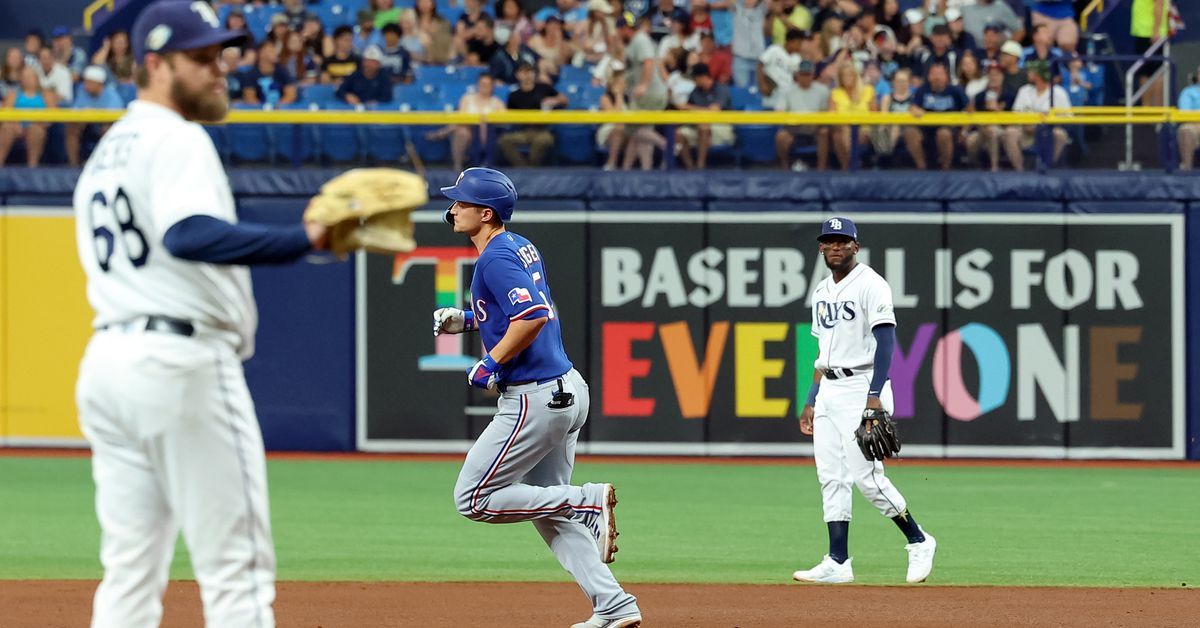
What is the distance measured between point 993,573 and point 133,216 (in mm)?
5831

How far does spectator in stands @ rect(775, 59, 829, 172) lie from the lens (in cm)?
1507

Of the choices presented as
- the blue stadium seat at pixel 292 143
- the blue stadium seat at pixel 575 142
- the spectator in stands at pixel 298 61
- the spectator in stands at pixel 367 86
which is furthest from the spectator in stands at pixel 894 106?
the spectator in stands at pixel 298 61

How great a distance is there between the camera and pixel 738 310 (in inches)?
597

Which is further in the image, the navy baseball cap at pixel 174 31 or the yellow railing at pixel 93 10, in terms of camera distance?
the yellow railing at pixel 93 10

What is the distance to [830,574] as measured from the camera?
26.9ft

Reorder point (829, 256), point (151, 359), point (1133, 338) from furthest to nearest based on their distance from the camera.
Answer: point (1133, 338), point (829, 256), point (151, 359)

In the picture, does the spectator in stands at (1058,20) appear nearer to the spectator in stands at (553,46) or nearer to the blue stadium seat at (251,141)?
the spectator in stands at (553,46)

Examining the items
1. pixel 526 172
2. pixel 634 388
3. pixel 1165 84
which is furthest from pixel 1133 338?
pixel 526 172

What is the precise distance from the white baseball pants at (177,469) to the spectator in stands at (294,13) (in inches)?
554

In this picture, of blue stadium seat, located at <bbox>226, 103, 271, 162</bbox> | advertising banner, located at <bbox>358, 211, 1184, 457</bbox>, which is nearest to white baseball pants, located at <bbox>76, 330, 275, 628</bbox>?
advertising banner, located at <bbox>358, 211, 1184, 457</bbox>

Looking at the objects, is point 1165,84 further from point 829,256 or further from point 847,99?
point 829,256

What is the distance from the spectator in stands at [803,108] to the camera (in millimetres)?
15070

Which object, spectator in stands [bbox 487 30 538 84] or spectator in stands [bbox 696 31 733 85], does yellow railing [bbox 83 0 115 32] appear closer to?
spectator in stands [bbox 487 30 538 84]

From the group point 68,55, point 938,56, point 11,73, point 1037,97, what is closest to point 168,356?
point 1037,97
